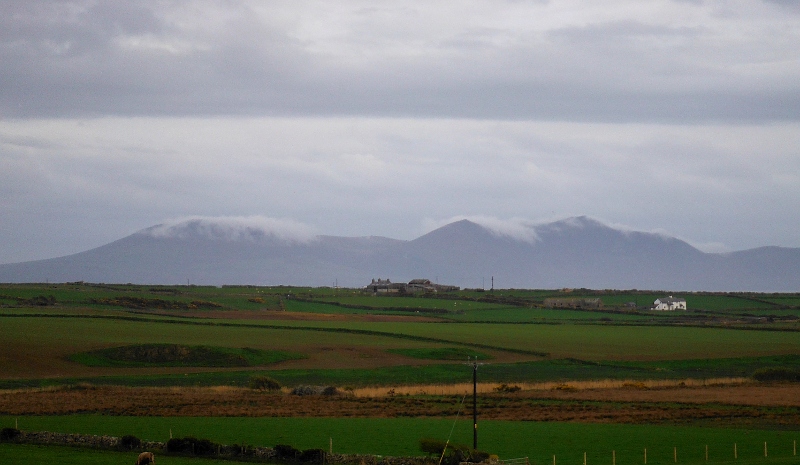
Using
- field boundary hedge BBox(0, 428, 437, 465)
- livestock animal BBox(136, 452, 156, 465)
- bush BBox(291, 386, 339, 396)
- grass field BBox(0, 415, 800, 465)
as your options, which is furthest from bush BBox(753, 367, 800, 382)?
livestock animal BBox(136, 452, 156, 465)

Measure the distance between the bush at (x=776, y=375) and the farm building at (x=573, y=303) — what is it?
88.6 metres

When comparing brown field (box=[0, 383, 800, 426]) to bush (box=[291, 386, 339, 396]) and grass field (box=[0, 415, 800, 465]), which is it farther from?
grass field (box=[0, 415, 800, 465])

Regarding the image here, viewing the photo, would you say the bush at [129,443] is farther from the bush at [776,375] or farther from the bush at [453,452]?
the bush at [776,375]

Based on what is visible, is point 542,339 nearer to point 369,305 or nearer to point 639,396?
point 639,396

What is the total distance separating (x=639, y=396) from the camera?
56.2m

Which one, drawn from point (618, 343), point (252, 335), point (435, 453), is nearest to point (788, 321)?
point (618, 343)

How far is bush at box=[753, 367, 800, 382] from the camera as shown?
219ft

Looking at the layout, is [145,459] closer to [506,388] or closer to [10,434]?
[10,434]

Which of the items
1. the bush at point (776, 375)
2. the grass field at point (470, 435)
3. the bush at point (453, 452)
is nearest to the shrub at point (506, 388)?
the grass field at point (470, 435)

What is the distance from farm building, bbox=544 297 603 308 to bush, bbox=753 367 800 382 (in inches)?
3488

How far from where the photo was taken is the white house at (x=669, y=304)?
163387 mm

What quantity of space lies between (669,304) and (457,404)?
121 metres

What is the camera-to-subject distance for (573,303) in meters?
163

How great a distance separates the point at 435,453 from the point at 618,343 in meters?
62.4
